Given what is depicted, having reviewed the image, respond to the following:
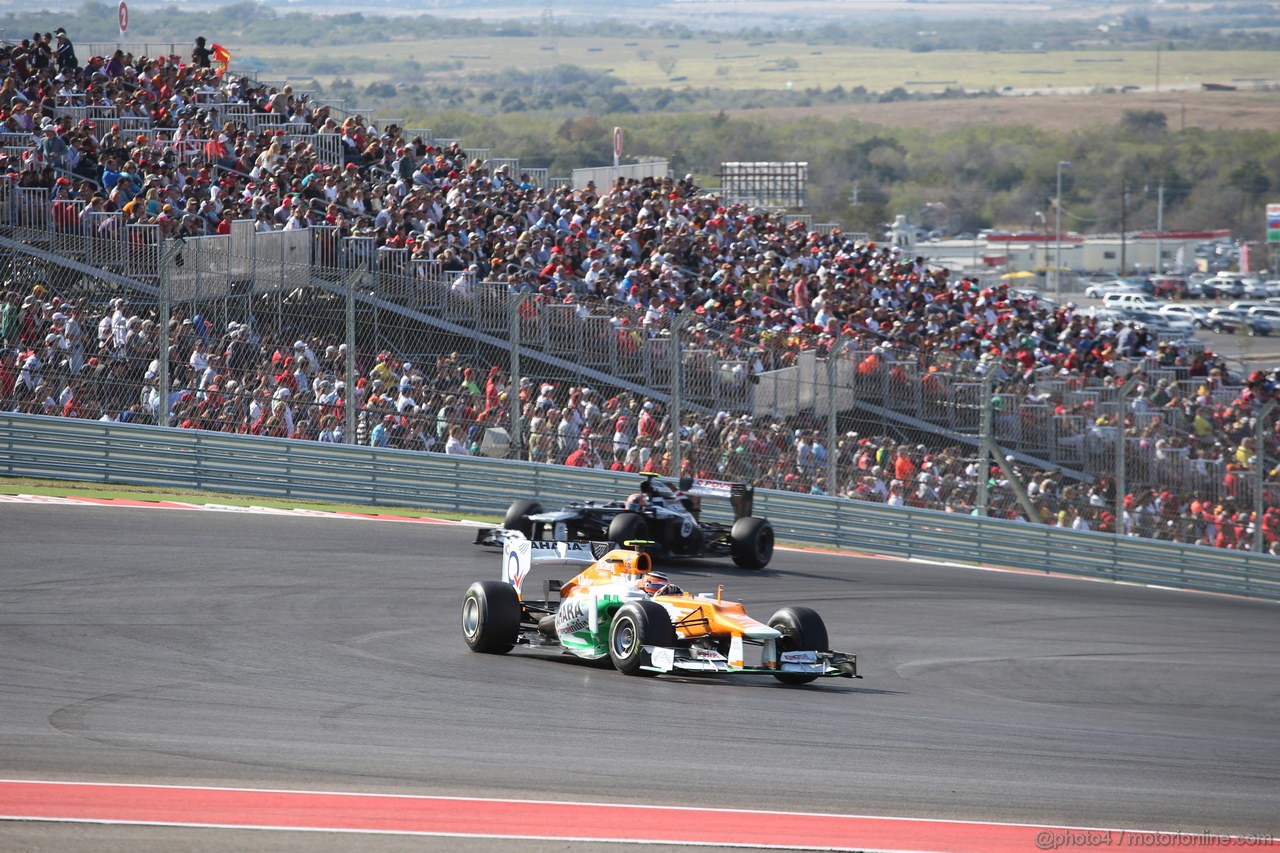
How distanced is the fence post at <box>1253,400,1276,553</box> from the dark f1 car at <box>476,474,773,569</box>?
7425mm

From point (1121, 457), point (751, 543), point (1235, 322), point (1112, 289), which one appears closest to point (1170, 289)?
point (1112, 289)

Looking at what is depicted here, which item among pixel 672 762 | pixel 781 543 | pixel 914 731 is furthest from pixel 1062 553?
pixel 672 762

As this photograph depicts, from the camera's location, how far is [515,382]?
19.0 m

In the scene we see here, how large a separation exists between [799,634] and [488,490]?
927 centimetres

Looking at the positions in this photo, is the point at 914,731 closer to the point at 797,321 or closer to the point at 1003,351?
the point at 797,321

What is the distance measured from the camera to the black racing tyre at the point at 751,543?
1670cm

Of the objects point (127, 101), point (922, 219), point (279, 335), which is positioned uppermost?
point (922, 219)

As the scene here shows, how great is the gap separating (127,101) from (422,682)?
18176mm

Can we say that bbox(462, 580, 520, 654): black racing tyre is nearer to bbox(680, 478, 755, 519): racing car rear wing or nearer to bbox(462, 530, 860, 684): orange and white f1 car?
bbox(462, 530, 860, 684): orange and white f1 car

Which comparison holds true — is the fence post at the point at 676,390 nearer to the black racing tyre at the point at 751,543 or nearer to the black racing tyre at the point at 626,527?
the black racing tyre at the point at 751,543

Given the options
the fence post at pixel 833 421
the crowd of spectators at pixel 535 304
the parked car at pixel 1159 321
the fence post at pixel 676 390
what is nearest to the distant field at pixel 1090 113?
the parked car at pixel 1159 321

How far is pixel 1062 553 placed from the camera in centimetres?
2030

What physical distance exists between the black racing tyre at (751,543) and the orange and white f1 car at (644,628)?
15.4ft

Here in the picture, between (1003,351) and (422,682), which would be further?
(1003,351)
